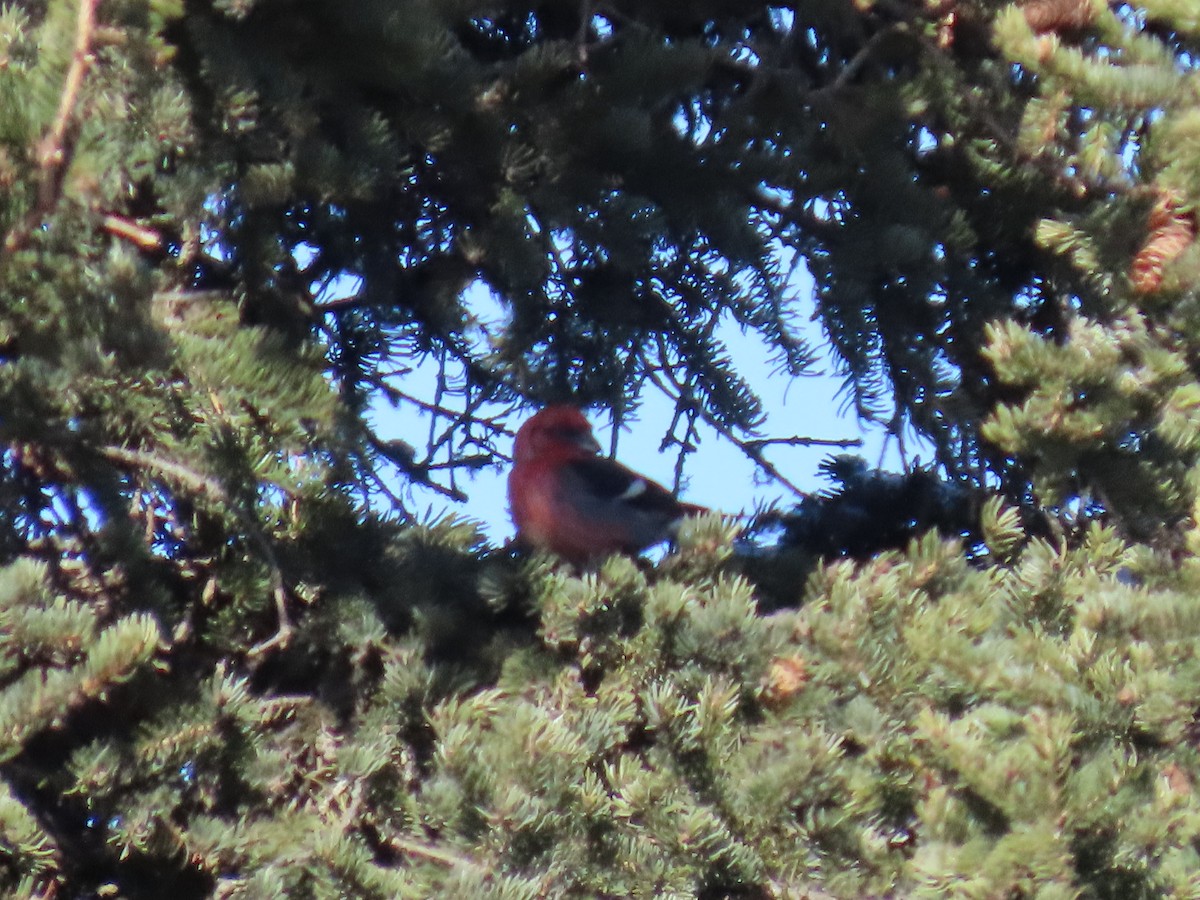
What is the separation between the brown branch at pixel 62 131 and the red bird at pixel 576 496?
1761 millimetres

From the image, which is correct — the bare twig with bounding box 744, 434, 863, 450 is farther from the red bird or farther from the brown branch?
the brown branch

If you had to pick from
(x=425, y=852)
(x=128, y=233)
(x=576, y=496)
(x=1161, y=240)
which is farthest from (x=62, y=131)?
(x=576, y=496)

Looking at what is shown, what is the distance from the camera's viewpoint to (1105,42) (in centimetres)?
185

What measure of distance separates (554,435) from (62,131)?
6.97ft

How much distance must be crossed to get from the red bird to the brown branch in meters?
1.76

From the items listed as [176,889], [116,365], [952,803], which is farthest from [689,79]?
[176,889]

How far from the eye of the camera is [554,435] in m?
3.26

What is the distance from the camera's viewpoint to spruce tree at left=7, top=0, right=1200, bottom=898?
4.50 feet

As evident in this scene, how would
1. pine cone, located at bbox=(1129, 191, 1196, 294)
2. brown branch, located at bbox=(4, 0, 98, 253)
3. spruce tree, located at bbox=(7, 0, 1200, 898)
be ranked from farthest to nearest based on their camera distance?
pine cone, located at bbox=(1129, 191, 1196, 294) < spruce tree, located at bbox=(7, 0, 1200, 898) < brown branch, located at bbox=(4, 0, 98, 253)

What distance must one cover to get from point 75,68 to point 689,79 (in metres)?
1.02

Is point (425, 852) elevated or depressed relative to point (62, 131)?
depressed

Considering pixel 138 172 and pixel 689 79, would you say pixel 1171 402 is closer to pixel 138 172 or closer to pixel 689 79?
pixel 689 79

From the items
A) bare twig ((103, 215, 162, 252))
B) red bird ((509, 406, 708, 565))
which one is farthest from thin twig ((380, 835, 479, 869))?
red bird ((509, 406, 708, 565))

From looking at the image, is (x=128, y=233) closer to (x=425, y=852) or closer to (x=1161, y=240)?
(x=425, y=852)
